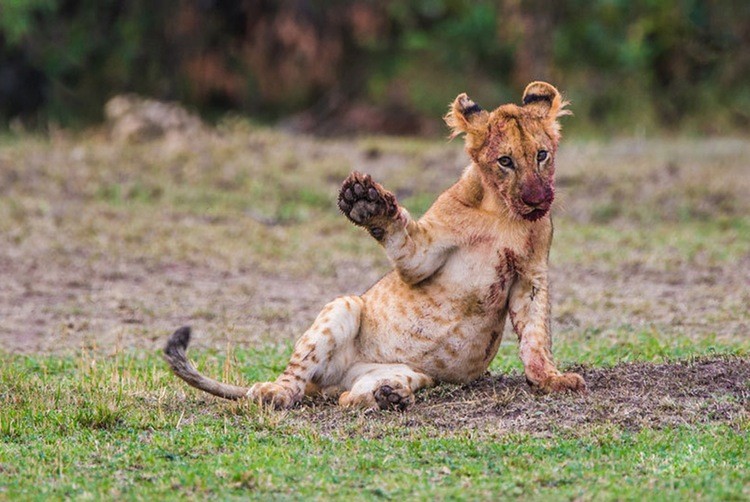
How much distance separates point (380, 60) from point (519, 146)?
14.9 m

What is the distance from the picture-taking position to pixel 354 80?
21297 mm

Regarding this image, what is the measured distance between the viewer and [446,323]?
6.84 m

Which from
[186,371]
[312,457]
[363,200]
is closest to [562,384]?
[363,200]

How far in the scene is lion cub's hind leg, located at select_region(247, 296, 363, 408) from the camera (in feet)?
21.8

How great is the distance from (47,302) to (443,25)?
1195cm

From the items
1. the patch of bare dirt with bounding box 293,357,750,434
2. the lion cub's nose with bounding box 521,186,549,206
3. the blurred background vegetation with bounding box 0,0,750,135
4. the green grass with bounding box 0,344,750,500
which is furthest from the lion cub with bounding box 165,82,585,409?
the blurred background vegetation with bounding box 0,0,750,135

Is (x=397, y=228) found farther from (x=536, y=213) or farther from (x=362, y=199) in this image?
(x=536, y=213)

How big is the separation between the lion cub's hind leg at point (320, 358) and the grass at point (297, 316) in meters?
0.18

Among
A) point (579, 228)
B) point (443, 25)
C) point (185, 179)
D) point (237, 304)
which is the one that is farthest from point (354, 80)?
point (237, 304)

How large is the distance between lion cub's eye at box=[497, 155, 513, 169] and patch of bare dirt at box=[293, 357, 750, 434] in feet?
3.71

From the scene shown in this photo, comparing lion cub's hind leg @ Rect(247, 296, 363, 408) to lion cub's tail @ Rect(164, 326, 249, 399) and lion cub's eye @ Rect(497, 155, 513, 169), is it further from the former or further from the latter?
lion cub's eye @ Rect(497, 155, 513, 169)

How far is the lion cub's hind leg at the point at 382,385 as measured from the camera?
21.5 ft

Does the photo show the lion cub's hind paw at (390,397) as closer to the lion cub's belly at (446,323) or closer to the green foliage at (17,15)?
the lion cub's belly at (446,323)

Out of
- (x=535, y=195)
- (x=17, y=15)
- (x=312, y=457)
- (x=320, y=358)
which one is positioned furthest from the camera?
(x=17, y=15)
